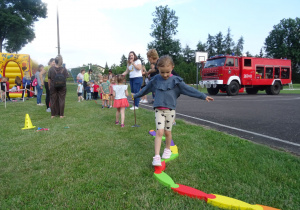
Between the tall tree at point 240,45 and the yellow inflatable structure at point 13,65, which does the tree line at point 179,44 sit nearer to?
the tall tree at point 240,45

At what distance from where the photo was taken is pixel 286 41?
61.7 metres

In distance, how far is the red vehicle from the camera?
15.7 meters

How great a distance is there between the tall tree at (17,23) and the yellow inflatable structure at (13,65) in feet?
53.9

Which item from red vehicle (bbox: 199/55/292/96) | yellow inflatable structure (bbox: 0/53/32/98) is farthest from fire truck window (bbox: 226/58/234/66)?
yellow inflatable structure (bbox: 0/53/32/98)

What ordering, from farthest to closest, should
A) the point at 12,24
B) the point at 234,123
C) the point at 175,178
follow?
1. the point at 12,24
2. the point at 234,123
3. the point at 175,178

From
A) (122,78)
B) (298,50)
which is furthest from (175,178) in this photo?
(298,50)

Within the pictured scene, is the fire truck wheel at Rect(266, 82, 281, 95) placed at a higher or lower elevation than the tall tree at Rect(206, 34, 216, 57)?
lower

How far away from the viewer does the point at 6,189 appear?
7.61 feet

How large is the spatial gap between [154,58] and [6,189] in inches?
141

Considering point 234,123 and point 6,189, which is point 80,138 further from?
point 234,123


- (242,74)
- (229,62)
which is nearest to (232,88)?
(242,74)

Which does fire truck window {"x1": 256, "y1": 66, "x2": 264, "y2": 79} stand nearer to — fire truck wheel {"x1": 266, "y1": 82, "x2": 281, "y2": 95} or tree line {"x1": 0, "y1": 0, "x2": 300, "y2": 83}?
fire truck wheel {"x1": 266, "y1": 82, "x2": 281, "y2": 95}

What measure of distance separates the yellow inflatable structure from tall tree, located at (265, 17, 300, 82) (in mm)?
61452

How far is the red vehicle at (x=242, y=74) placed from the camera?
51.6 ft
